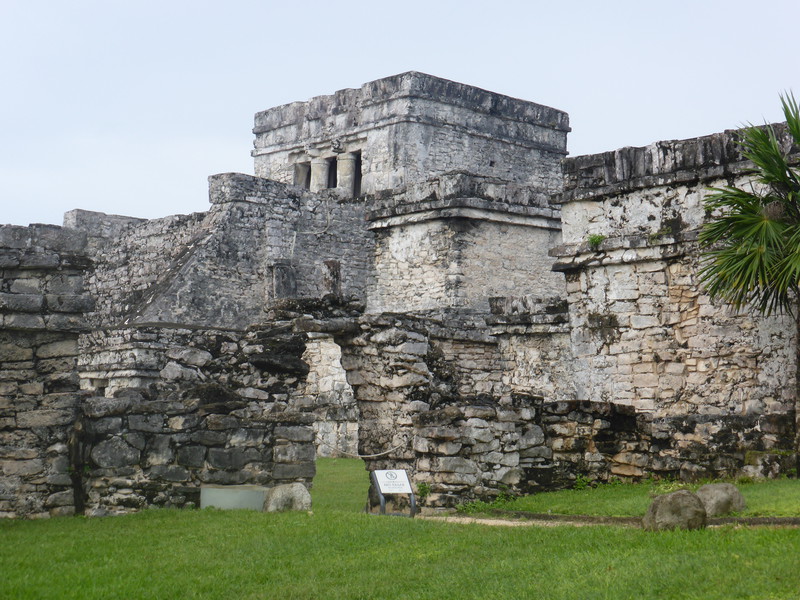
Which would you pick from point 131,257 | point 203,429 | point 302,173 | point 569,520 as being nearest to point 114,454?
point 203,429

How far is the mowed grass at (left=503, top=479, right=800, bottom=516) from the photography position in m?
8.30

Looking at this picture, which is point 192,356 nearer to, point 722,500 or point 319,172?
point 722,500

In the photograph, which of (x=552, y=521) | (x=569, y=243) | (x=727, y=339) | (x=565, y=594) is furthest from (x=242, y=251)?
(x=565, y=594)

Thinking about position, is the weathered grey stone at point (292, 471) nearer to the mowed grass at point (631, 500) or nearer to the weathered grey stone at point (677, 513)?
the mowed grass at point (631, 500)

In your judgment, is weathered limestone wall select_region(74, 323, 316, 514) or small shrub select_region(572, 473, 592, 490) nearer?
weathered limestone wall select_region(74, 323, 316, 514)

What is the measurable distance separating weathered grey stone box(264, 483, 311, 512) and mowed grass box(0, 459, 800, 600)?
0.42 metres

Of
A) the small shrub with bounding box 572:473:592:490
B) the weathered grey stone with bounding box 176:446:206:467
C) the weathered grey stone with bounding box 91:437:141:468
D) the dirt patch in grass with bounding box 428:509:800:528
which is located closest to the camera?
the dirt patch in grass with bounding box 428:509:800:528

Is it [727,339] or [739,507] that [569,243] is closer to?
[727,339]

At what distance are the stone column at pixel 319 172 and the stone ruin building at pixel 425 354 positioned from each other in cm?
621

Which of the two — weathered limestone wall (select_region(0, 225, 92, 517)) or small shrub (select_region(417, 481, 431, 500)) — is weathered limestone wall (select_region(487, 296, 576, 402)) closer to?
small shrub (select_region(417, 481, 431, 500))

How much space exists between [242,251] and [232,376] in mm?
8517

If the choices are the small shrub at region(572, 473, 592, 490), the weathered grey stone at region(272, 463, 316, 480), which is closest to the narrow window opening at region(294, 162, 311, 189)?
the small shrub at region(572, 473, 592, 490)

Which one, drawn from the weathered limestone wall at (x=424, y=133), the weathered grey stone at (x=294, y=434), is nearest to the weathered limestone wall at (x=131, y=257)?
the weathered limestone wall at (x=424, y=133)

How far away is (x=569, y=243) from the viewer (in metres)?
13.1
